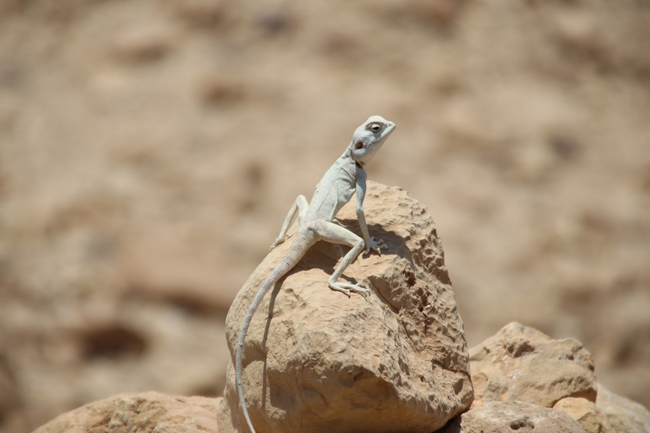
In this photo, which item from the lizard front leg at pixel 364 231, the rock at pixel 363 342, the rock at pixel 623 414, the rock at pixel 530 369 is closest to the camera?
the rock at pixel 363 342

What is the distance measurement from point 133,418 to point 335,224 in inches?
96.6

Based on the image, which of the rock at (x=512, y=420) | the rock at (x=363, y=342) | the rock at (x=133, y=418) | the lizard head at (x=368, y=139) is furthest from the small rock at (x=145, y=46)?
the rock at (x=512, y=420)

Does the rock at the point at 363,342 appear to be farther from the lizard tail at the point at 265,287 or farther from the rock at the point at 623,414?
the rock at the point at 623,414

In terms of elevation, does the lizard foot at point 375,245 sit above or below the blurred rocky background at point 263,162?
below

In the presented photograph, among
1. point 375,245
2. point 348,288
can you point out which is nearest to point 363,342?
point 348,288

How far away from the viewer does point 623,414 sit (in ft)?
20.4

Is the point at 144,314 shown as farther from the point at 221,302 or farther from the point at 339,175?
the point at 339,175

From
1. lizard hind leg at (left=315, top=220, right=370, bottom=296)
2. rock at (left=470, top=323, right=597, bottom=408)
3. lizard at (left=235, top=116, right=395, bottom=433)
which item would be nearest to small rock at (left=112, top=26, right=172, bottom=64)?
lizard at (left=235, top=116, right=395, bottom=433)

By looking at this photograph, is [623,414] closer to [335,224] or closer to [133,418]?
[335,224]

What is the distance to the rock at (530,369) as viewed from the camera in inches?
230

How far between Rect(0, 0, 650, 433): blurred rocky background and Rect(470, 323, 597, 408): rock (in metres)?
4.95

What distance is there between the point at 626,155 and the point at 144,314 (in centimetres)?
991

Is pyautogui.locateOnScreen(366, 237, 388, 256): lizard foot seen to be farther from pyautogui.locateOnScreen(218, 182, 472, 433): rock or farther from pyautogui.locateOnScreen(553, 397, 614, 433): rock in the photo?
pyautogui.locateOnScreen(553, 397, 614, 433): rock

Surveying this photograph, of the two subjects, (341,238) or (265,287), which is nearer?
(265,287)
